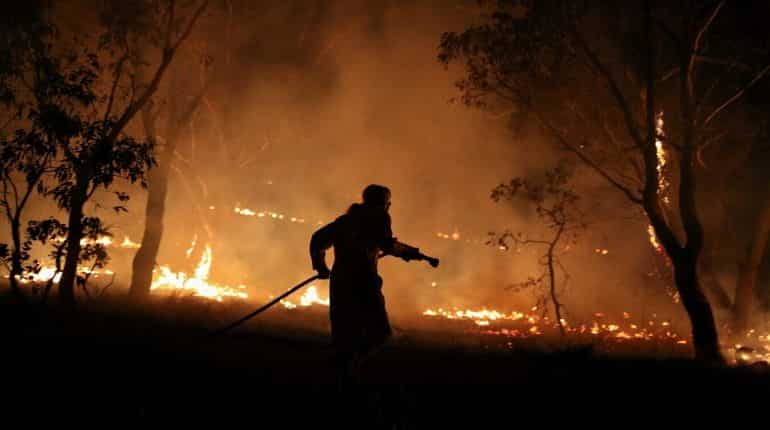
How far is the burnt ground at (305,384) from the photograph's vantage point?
4.67 m

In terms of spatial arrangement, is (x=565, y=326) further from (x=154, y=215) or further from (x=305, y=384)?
(x=305, y=384)

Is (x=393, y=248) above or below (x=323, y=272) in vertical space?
above

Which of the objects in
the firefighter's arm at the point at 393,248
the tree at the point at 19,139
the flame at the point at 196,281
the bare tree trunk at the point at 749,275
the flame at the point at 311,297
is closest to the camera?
the firefighter's arm at the point at 393,248

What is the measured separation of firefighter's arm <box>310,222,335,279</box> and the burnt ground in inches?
45.8

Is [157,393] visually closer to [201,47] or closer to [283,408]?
[283,408]

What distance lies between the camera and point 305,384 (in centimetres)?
571

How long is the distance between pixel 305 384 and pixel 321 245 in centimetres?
142

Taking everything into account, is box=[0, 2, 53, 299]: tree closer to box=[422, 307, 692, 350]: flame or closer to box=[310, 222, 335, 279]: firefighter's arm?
box=[310, 222, 335, 279]: firefighter's arm

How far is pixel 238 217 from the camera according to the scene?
31.2m

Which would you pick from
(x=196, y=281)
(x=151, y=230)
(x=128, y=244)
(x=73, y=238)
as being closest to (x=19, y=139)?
(x=73, y=238)

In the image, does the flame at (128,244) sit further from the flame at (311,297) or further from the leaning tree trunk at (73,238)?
the leaning tree trunk at (73,238)

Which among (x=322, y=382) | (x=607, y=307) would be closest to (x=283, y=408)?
(x=322, y=382)

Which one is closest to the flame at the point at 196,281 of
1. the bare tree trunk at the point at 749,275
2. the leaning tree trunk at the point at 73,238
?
the leaning tree trunk at the point at 73,238

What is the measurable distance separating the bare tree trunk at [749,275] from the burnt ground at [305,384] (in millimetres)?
8412
